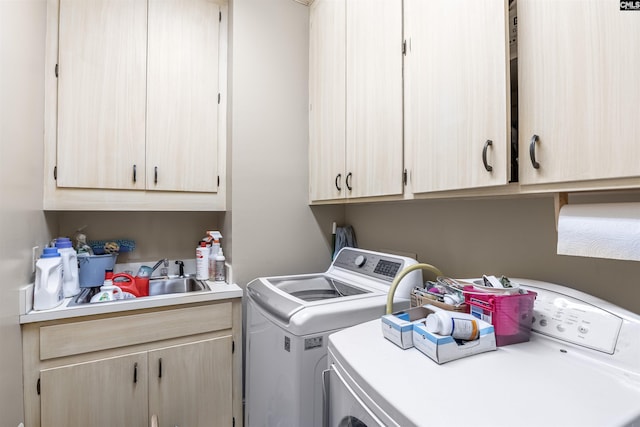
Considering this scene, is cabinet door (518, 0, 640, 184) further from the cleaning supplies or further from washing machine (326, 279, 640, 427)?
the cleaning supplies

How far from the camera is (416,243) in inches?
69.7

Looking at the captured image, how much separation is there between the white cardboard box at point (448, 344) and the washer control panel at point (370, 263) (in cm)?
65

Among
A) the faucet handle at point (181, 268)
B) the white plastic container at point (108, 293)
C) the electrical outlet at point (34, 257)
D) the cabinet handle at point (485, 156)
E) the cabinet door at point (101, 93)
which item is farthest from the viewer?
the faucet handle at point (181, 268)

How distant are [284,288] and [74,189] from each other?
1282 mm

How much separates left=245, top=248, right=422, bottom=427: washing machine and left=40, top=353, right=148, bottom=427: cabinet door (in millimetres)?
547

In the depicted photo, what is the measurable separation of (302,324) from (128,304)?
95cm

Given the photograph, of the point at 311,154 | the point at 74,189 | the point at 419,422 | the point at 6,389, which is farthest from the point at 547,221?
the point at 74,189

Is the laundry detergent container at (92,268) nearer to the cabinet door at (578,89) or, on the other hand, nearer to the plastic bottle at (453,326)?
the plastic bottle at (453,326)

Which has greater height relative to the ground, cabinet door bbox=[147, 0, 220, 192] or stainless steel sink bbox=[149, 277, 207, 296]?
cabinet door bbox=[147, 0, 220, 192]

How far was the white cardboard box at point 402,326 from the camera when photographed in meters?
0.90

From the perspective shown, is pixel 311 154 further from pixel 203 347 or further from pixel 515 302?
pixel 515 302

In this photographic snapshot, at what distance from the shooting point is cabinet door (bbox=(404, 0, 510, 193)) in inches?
38.4

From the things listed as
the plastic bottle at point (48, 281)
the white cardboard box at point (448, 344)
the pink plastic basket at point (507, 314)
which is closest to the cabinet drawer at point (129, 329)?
the plastic bottle at point (48, 281)

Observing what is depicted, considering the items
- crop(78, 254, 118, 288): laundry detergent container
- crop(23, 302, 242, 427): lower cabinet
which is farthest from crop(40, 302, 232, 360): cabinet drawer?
crop(78, 254, 118, 288): laundry detergent container
